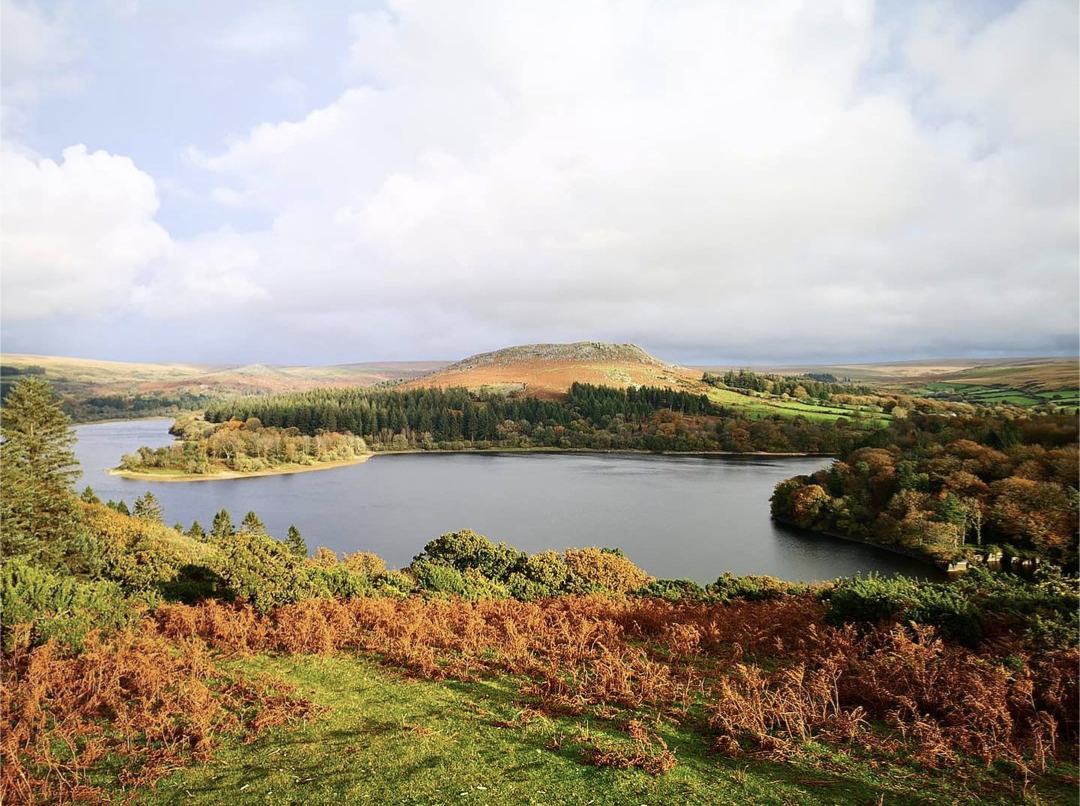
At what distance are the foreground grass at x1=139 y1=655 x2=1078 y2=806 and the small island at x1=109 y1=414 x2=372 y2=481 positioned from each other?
269 ft

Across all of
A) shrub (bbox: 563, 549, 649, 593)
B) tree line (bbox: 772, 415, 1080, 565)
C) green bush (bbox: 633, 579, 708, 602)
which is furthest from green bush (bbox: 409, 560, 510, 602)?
tree line (bbox: 772, 415, 1080, 565)

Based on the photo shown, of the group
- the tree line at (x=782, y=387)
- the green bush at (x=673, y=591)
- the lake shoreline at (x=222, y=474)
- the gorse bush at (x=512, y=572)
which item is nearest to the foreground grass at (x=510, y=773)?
A: the gorse bush at (x=512, y=572)

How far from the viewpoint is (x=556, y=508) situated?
5462cm

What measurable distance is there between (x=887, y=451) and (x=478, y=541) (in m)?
44.9

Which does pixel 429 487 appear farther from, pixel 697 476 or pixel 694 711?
pixel 694 711

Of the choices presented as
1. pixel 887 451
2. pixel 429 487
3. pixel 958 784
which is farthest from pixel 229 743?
pixel 429 487

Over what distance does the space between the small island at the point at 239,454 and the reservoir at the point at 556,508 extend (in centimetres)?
431

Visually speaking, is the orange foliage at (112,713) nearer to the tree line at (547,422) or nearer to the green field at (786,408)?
the green field at (786,408)

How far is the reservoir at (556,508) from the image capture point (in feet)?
126

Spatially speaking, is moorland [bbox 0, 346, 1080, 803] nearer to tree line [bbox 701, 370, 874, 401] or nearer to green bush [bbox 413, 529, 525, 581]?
green bush [bbox 413, 529, 525, 581]

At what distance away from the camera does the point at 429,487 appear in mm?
69125

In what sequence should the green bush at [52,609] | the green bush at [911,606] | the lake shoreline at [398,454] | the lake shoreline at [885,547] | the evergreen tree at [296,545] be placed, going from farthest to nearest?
the lake shoreline at [398,454] → the lake shoreline at [885,547] → the evergreen tree at [296,545] → the green bush at [911,606] → the green bush at [52,609]

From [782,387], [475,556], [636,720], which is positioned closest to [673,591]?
[475,556]

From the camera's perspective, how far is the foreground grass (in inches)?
215
